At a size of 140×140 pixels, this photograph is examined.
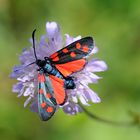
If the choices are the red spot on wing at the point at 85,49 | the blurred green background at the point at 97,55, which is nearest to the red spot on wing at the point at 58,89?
the red spot on wing at the point at 85,49

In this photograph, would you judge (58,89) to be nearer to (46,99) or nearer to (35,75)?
(46,99)

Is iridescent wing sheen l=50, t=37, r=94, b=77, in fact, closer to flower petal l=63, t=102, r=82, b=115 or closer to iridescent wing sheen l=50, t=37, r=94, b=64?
iridescent wing sheen l=50, t=37, r=94, b=64

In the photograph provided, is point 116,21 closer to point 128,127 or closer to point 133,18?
point 133,18

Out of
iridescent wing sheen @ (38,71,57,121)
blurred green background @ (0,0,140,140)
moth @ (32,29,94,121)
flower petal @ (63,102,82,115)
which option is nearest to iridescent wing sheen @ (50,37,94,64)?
moth @ (32,29,94,121)

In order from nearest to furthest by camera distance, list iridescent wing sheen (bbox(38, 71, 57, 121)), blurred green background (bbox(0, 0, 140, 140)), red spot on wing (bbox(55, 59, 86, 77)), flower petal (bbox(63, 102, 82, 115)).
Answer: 1. iridescent wing sheen (bbox(38, 71, 57, 121))
2. red spot on wing (bbox(55, 59, 86, 77))
3. flower petal (bbox(63, 102, 82, 115))
4. blurred green background (bbox(0, 0, 140, 140))

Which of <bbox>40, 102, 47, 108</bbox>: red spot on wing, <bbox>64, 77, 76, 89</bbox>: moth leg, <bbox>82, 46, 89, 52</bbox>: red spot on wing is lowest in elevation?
<bbox>40, 102, 47, 108</bbox>: red spot on wing

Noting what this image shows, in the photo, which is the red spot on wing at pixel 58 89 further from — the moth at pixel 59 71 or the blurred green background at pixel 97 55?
the blurred green background at pixel 97 55
